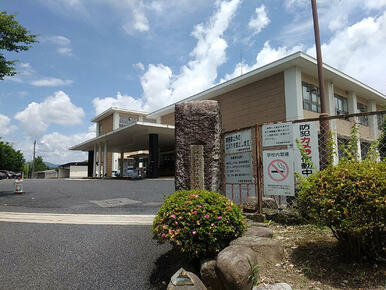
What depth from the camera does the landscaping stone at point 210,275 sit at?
2926 mm

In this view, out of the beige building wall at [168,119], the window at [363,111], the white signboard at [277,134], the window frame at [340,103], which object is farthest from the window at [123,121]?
the white signboard at [277,134]

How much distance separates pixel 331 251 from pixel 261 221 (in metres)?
1.53

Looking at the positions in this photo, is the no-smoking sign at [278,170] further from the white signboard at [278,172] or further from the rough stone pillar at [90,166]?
the rough stone pillar at [90,166]

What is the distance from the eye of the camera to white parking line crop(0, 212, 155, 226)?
19.0ft

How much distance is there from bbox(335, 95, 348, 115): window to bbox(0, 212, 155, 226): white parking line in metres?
18.7

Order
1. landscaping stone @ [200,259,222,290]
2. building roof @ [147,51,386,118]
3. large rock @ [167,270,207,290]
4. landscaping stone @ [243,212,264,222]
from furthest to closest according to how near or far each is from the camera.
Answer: building roof @ [147,51,386,118] < landscaping stone @ [243,212,264,222] < landscaping stone @ [200,259,222,290] < large rock @ [167,270,207,290]

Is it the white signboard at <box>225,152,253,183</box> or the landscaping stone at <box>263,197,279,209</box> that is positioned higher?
the white signboard at <box>225,152,253,183</box>

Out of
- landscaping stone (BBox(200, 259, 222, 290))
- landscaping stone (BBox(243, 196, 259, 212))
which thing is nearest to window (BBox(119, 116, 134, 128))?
landscaping stone (BBox(243, 196, 259, 212))

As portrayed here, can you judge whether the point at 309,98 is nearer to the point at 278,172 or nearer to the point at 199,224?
the point at 278,172

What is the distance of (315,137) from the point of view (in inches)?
172

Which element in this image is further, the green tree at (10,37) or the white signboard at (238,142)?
the green tree at (10,37)

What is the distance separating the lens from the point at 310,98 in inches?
672

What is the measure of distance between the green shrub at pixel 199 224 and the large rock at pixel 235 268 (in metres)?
0.34

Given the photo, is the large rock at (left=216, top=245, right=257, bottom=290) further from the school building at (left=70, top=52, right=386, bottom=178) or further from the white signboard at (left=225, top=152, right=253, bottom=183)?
the school building at (left=70, top=52, right=386, bottom=178)
